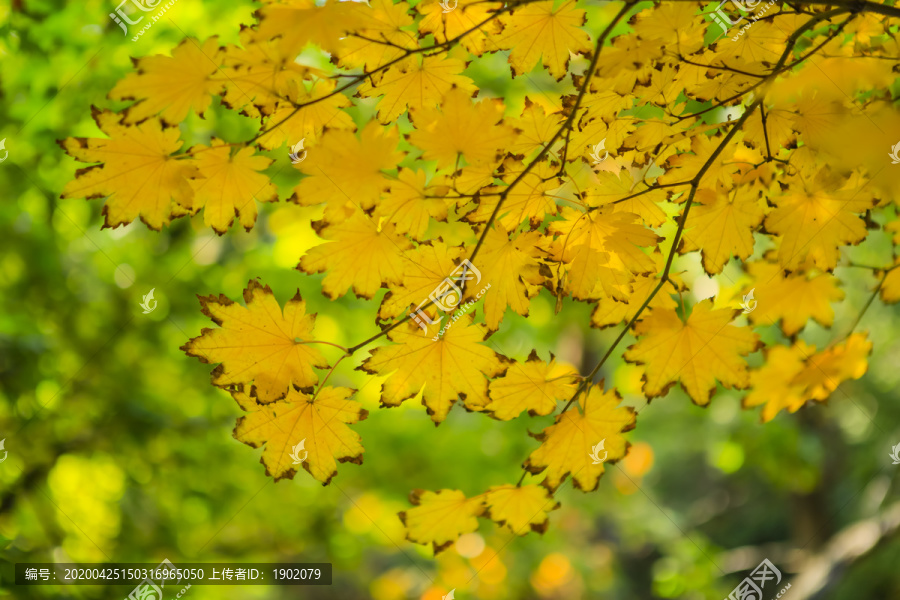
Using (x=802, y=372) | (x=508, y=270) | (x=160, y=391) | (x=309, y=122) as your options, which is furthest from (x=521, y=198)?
(x=160, y=391)

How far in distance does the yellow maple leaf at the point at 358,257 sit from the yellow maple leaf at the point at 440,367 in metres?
0.10

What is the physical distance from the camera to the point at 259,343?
37.5 inches

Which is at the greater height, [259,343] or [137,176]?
[137,176]

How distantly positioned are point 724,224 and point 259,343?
896 mm

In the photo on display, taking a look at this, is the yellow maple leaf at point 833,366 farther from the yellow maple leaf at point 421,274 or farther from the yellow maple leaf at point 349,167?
the yellow maple leaf at point 349,167

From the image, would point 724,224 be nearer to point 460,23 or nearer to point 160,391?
point 460,23

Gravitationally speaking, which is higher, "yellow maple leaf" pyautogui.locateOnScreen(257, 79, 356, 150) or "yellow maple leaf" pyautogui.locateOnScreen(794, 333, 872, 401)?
"yellow maple leaf" pyautogui.locateOnScreen(257, 79, 356, 150)

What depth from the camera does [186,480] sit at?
260 centimetres

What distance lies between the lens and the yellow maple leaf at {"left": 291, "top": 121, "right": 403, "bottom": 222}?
2.72ft

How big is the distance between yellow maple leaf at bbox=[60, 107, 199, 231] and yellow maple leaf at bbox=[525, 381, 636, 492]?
762 mm

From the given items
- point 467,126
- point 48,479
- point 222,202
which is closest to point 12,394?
point 48,479

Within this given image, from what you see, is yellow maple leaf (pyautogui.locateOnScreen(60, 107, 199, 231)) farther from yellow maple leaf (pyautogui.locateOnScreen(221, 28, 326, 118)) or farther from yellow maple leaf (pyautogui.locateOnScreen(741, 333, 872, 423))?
yellow maple leaf (pyautogui.locateOnScreen(741, 333, 872, 423))

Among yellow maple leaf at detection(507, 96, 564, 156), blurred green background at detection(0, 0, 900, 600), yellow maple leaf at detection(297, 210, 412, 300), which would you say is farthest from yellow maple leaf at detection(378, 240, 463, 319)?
blurred green background at detection(0, 0, 900, 600)

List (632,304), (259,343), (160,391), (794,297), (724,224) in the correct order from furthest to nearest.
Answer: (160,391)
(794,297)
(632,304)
(724,224)
(259,343)
